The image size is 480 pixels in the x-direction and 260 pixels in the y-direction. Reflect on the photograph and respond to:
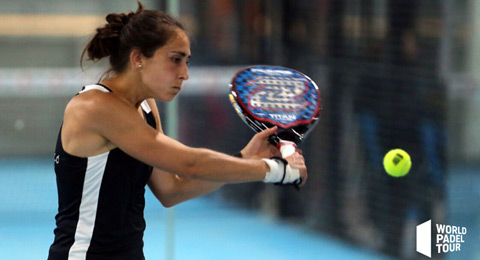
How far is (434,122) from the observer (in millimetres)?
3652

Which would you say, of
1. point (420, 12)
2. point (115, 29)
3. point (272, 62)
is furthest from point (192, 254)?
point (115, 29)

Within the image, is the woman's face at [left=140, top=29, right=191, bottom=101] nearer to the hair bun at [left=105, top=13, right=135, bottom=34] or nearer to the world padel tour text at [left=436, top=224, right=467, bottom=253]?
the hair bun at [left=105, top=13, right=135, bottom=34]

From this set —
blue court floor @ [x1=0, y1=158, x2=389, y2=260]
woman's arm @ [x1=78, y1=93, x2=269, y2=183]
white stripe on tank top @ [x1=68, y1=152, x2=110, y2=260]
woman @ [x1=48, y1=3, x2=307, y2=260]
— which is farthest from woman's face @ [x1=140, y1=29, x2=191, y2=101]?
blue court floor @ [x1=0, y1=158, x2=389, y2=260]

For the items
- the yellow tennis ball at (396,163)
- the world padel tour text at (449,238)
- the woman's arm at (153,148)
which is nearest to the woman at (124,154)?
the woman's arm at (153,148)

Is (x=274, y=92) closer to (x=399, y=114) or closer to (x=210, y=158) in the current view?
(x=210, y=158)

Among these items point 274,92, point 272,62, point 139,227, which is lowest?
point 139,227

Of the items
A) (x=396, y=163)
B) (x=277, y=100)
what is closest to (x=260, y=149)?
(x=277, y=100)

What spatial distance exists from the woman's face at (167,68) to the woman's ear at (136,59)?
1cm

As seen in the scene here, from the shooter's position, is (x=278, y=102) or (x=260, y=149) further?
(x=278, y=102)

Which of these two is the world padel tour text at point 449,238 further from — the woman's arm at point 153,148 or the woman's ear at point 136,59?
the woman's ear at point 136,59

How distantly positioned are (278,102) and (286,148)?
26cm

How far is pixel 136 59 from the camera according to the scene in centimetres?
208

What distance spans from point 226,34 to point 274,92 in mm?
2242

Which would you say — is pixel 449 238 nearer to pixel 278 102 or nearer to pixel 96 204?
pixel 278 102
